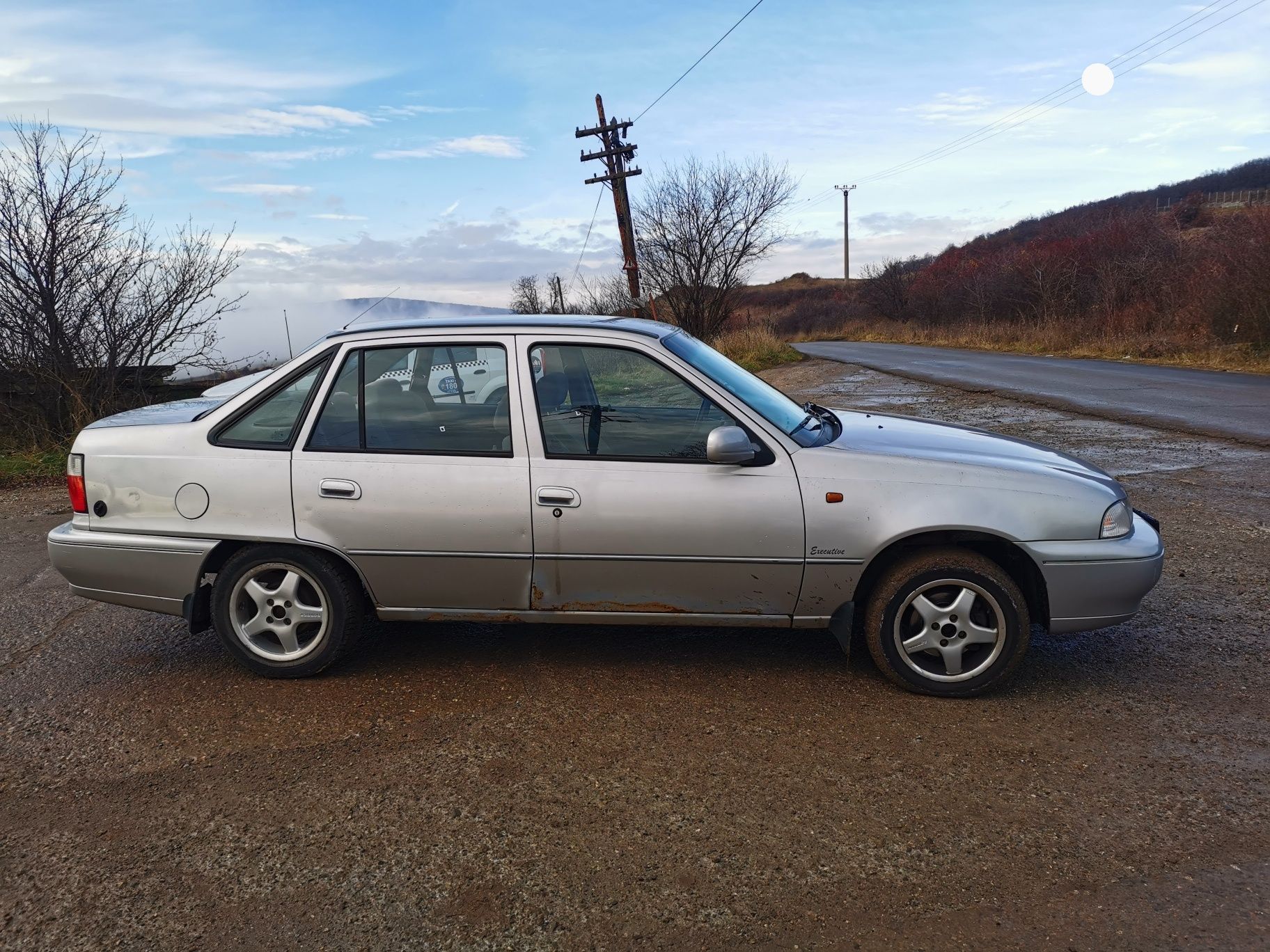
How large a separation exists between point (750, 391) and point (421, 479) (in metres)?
1.59

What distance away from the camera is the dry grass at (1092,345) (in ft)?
63.8

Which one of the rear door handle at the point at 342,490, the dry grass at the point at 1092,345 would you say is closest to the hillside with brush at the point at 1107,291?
the dry grass at the point at 1092,345

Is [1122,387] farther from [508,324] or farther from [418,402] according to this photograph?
[418,402]

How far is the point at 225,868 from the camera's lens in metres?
2.91

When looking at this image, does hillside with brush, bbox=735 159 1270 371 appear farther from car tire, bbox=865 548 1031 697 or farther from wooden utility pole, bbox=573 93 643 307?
car tire, bbox=865 548 1031 697

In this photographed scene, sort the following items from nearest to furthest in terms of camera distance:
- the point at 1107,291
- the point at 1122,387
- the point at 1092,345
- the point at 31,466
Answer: the point at 31,466 → the point at 1122,387 → the point at 1092,345 → the point at 1107,291

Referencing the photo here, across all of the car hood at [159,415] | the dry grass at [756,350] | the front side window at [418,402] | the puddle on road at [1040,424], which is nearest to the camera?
the front side window at [418,402]

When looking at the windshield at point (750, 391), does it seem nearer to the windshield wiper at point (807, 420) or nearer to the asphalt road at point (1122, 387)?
the windshield wiper at point (807, 420)

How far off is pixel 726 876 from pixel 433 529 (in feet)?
6.55

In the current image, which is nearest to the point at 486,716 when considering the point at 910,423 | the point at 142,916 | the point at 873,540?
the point at 142,916

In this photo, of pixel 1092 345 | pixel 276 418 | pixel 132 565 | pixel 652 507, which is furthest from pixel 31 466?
pixel 1092 345

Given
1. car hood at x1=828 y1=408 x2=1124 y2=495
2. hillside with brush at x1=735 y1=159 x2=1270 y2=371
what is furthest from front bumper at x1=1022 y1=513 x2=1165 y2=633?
hillside with brush at x1=735 y1=159 x2=1270 y2=371

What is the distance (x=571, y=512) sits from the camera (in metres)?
4.03

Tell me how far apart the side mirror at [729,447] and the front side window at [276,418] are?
1.85m
